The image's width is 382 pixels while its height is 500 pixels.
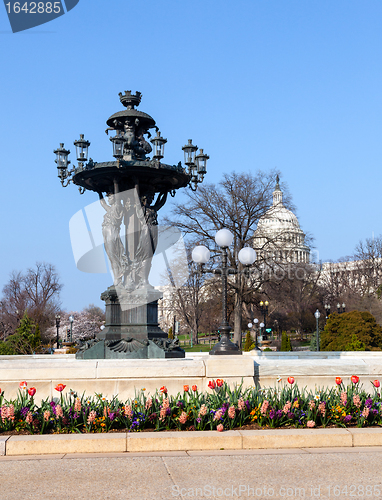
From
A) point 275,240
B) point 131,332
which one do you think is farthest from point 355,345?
point 131,332

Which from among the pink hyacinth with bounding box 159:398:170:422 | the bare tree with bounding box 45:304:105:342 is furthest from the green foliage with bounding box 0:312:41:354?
the bare tree with bounding box 45:304:105:342

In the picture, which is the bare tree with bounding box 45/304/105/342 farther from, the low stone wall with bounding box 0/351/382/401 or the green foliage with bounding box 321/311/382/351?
the low stone wall with bounding box 0/351/382/401

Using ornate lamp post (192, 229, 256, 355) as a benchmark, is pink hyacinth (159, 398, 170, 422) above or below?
below

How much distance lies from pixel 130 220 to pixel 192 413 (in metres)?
6.92

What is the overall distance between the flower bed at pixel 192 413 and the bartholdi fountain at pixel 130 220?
4749 mm

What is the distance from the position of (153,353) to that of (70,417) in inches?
208

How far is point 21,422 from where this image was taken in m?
7.11

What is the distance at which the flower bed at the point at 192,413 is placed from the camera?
23.2ft

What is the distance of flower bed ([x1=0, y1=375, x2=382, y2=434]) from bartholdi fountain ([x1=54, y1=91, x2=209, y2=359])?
4.75 metres

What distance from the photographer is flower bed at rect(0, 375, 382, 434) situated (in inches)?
279

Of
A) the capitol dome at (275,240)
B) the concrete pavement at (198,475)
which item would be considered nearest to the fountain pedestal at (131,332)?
the concrete pavement at (198,475)

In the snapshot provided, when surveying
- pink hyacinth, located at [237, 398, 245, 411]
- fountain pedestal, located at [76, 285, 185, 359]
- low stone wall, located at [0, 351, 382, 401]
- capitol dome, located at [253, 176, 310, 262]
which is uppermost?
capitol dome, located at [253, 176, 310, 262]

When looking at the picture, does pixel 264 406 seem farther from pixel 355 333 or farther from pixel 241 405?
pixel 355 333

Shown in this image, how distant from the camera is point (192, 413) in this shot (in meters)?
7.37
